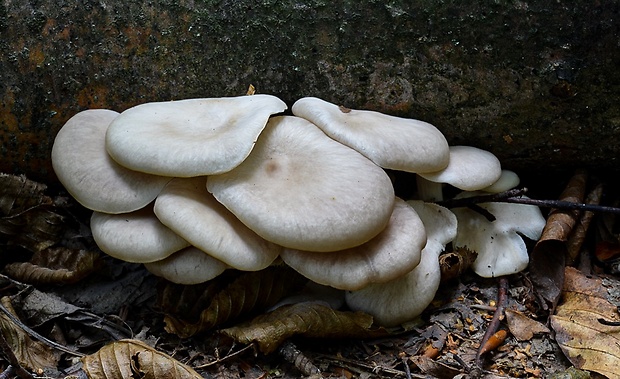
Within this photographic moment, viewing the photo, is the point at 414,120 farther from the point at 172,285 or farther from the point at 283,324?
the point at 172,285

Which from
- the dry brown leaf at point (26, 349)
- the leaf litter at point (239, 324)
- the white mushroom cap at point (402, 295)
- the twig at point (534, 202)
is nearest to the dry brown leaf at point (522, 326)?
the leaf litter at point (239, 324)

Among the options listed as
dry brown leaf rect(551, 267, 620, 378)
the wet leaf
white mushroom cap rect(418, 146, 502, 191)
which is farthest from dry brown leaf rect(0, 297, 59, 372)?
dry brown leaf rect(551, 267, 620, 378)

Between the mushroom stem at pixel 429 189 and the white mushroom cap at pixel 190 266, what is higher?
the mushroom stem at pixel 429 189

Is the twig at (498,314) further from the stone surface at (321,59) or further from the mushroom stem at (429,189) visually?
the stone surface at (321,59)

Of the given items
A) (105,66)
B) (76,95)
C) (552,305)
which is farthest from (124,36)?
(552,305)

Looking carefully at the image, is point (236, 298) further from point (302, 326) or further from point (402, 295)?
point (402, 295)

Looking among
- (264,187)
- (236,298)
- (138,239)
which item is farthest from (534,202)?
(138,239)

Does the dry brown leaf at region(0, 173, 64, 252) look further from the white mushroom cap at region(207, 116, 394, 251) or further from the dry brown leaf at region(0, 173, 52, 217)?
the white mushroom cap at region(207, 116, 394, 251)
